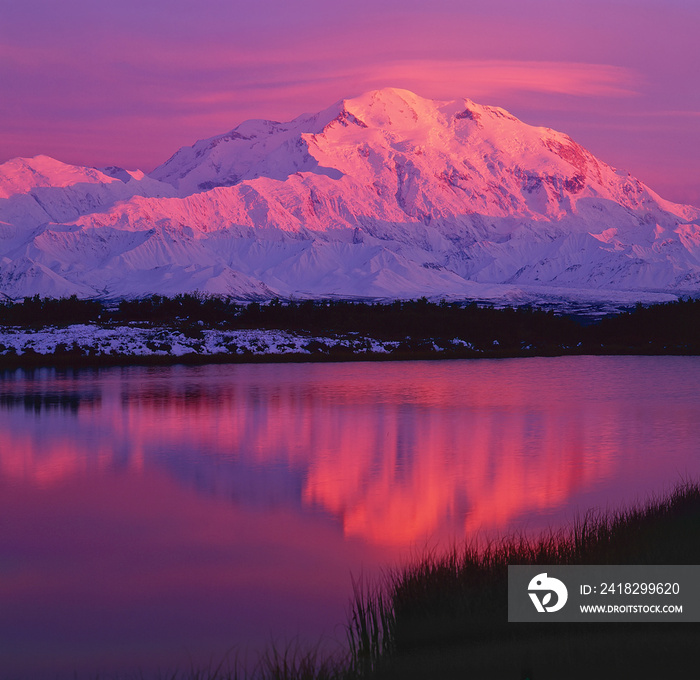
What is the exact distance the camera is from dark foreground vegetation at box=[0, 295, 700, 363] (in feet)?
226

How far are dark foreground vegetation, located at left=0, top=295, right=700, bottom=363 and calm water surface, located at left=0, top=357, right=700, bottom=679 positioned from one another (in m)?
28.7

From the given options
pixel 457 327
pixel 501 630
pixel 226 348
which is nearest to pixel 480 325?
pixel 457 327

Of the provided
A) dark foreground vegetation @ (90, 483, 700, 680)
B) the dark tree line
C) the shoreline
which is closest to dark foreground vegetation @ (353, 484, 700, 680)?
dark foreground vegetation @ (90, 483, 700, 680)

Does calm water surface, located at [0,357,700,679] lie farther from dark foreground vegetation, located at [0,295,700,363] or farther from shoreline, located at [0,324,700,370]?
dark foreground vegetation, located at [0,295,700,363]

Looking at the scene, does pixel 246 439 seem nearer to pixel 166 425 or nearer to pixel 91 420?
pixel 166 425

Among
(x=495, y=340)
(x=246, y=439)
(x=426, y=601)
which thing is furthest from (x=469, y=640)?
(x=495, y=340)

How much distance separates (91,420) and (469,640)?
74.2ft

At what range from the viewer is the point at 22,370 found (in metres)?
53.3

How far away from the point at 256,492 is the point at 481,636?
942 cm

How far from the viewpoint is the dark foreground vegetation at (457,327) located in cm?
6888

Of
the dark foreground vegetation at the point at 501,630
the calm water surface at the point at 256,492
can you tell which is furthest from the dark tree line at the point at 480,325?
the dark foreground vegetation at the point at 501,630

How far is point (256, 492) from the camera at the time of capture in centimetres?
1873

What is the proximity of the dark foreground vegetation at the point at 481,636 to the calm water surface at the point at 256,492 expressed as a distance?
68 cm

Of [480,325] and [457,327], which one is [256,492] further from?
[480,325]
